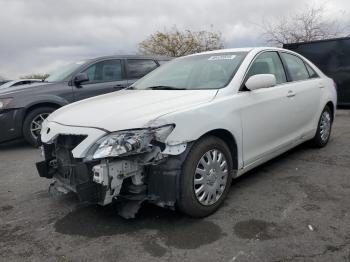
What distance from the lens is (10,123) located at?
6.70 metres

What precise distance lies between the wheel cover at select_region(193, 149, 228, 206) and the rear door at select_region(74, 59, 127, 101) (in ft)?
14.6

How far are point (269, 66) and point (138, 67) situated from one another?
13.5 feet

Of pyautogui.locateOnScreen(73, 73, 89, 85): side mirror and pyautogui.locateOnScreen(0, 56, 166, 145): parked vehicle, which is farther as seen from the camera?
pyautogui.locateOnScreen(73, 73, 89, 85): side mirror

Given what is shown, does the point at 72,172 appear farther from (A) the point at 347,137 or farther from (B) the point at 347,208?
(A) the point at 347,137

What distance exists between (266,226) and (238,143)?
0.89m

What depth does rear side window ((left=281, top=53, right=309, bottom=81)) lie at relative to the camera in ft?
16.2

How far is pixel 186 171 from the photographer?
124 inches

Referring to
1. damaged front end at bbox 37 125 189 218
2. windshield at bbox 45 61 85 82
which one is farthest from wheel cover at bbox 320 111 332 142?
windshield at bbox 45 61 85 82

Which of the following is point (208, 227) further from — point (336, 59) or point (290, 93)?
point (336, 59)

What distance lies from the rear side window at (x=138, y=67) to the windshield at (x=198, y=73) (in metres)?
3.22

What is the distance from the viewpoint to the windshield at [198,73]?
3.97 metres

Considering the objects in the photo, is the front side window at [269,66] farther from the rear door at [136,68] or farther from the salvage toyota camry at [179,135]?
the rear door at [136,68]

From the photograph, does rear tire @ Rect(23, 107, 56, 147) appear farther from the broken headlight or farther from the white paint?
the broken headlight

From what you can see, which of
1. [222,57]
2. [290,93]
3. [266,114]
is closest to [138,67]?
[222,57]
